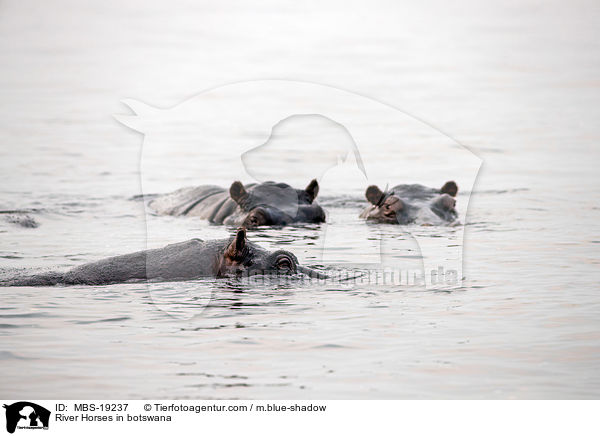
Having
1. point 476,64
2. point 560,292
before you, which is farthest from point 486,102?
point 560,292

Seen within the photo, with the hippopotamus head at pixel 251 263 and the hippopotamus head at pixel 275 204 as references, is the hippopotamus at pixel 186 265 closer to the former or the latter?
the hippopotamus head at pixel 251 263

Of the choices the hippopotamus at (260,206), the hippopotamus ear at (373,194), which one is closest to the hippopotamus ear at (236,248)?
the hippopotamus at (260,206)

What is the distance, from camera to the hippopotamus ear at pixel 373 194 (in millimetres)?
17016

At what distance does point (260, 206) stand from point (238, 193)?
0.59 m

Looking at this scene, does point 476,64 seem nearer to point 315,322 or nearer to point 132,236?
point 132,236

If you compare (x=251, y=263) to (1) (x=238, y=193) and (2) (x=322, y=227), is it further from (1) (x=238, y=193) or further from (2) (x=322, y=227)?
(1) (x=238, y=193)

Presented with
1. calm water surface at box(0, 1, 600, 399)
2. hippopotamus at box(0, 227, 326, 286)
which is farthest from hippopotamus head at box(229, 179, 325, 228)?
hippopotamus at box(0, 227, 326, 286)

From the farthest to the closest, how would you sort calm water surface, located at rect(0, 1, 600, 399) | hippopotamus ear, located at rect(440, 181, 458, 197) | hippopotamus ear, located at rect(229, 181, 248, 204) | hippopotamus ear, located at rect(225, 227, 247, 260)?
hippopotamus ear, located at rect(440, 181, 458, 197) < hippopotamus ear, located at rect(229, 181, 248, 204) < hippopotamus ear, located at rect(225, 227, 247, 260) < calm water surface, located at rect(0, 1, 600, 399)
